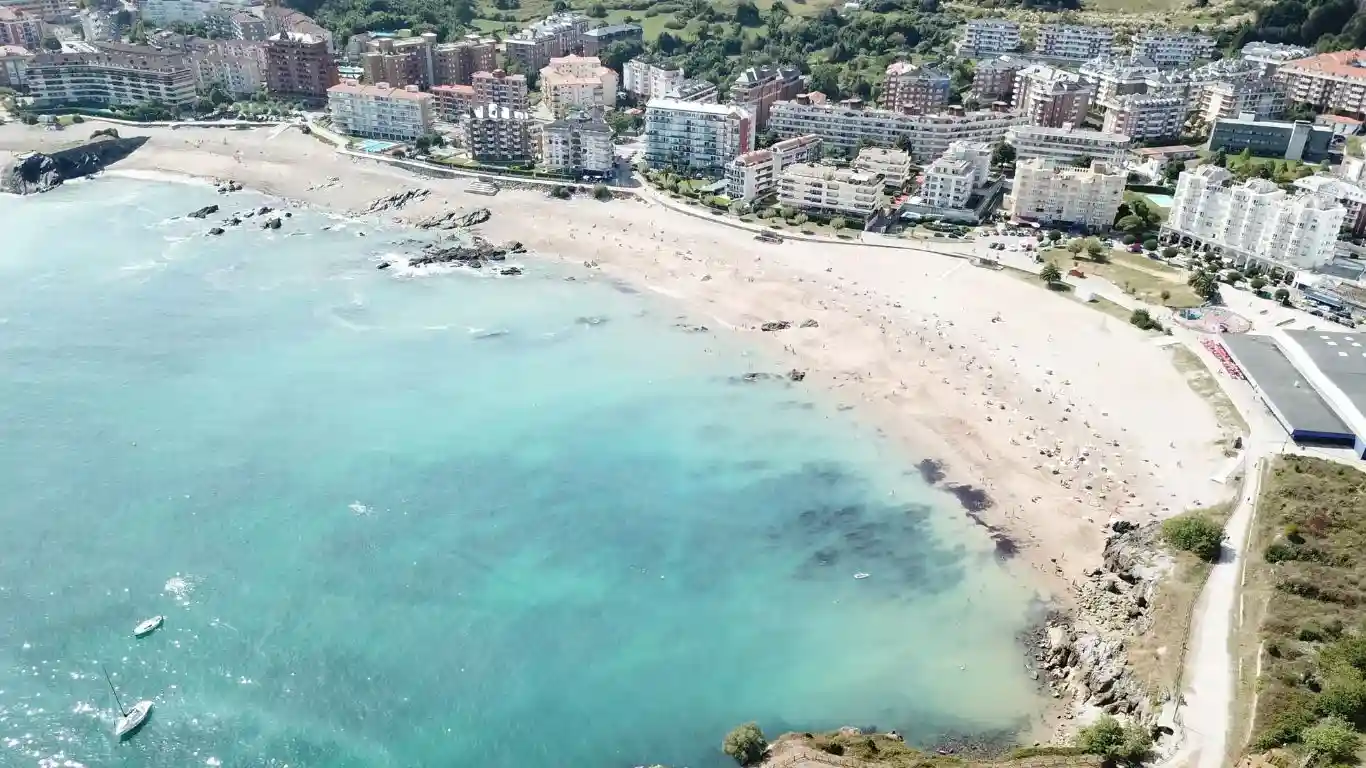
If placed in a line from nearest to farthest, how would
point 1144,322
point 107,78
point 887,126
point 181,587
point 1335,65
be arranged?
point 181,587 → point 1144,322 → point 887,126 → point 1335,65 → point 107,78

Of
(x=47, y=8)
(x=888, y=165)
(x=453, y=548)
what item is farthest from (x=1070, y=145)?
(x=47, y=8)

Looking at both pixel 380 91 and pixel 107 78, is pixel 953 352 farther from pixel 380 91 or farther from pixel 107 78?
pixel 107 78

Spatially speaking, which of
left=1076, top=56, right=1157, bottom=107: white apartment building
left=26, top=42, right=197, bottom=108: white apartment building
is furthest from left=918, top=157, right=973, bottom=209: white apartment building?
left=26, top=42, right=197, bottom=108: white apartment building

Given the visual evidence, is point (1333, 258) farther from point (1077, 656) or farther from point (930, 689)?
point (930, 689)

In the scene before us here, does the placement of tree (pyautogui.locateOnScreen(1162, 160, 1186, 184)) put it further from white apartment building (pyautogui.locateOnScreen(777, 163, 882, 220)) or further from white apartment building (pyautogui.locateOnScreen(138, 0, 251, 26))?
white apartment building (pyautogui.locateOnScreen(138, 0, 251, 26))

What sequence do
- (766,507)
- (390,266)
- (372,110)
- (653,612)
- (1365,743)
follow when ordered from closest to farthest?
(1365,743)
(653,612)
(766,507)
(390,266)
(372,110)

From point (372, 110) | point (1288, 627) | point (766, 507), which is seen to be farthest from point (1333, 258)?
point (372, 110)
